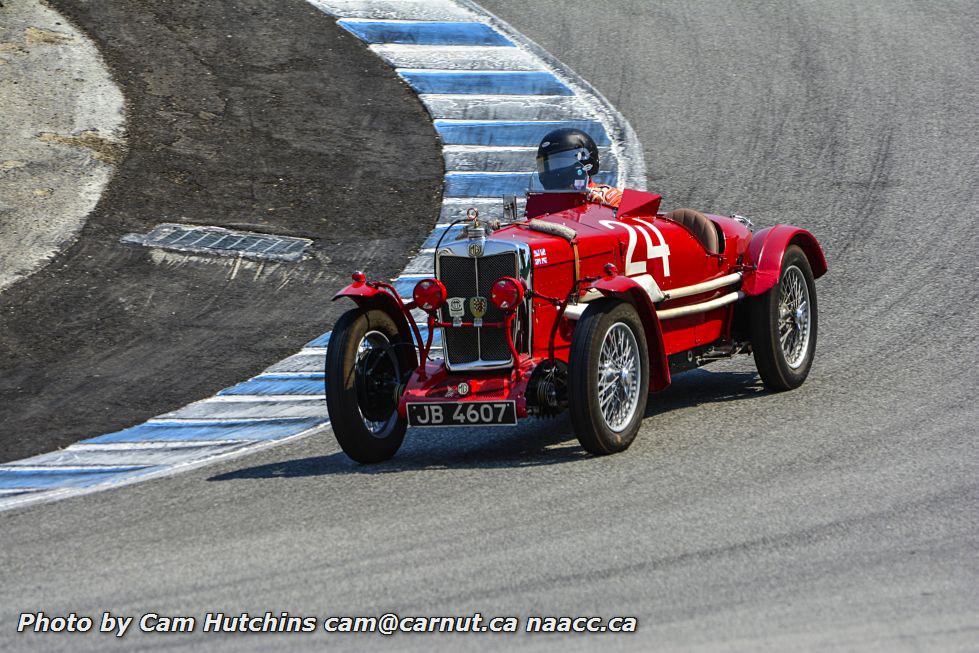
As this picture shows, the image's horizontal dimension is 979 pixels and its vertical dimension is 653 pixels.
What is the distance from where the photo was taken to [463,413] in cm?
707

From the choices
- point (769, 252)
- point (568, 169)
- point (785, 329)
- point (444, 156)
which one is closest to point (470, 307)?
point (568, 169)

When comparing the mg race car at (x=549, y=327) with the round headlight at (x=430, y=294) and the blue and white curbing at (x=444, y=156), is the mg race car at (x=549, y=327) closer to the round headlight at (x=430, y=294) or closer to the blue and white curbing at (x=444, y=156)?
the round headlight at (x=430, y=294)

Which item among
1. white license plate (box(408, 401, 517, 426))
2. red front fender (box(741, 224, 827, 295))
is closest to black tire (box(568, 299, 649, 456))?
white license plate (box(408, 401, 517, 426))

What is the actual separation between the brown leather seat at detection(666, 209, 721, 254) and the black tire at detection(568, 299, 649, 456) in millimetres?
1354

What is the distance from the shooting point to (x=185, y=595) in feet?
17.5

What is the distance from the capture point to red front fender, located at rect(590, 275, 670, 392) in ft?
23.9

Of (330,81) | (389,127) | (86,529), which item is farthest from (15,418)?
(330,81)

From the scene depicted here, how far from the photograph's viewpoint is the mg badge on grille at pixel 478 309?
7.34 m

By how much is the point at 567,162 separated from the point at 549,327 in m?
1.23

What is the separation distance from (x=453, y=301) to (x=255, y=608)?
268 centimetres

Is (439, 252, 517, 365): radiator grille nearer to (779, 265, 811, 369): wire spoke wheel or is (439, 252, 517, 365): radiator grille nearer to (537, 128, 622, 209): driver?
(537, 128, 622, 209): driver

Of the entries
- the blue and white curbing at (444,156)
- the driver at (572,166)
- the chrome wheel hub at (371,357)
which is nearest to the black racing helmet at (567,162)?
the driver at (572,166)

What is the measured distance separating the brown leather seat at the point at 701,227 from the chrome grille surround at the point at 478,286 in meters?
1.52

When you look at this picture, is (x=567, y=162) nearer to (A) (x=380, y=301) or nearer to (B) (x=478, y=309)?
(B) (x=478, y=309)
